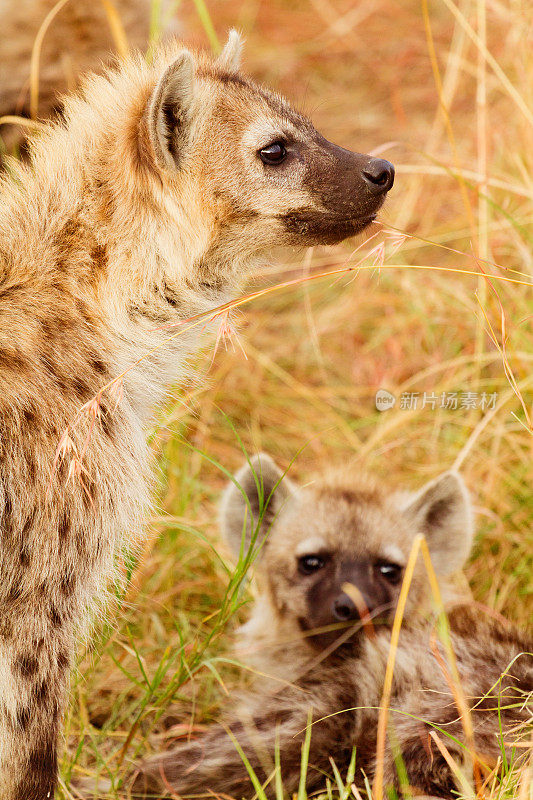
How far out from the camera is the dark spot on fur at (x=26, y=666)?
2428mm

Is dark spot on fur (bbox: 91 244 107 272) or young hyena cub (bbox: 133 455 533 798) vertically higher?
dark spot on fur (bbox: 91 244 107 272)

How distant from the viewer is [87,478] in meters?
2.55

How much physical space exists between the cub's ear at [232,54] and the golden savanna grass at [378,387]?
0.42 metres

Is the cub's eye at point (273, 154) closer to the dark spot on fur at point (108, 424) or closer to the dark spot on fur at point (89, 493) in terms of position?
the dark spot on fur at point (108, 424)

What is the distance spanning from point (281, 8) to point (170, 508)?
238 inches

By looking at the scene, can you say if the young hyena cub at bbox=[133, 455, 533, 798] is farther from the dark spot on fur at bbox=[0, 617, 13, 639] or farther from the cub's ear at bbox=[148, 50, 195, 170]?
the cub's ear at bbox=[148, 50, 195, 170]

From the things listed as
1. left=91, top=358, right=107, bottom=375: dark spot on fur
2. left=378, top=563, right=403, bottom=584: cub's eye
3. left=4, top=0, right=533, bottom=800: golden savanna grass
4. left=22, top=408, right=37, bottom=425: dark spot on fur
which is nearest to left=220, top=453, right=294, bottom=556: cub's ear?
left=4, top=0, right=533, bottom=800: golden savanna grass

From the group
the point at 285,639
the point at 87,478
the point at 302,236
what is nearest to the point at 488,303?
the point at 302,236

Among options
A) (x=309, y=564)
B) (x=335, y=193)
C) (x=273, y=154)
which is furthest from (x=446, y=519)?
(x=273, y=154)

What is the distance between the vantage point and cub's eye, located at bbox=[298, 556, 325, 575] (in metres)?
Answer: 3.55

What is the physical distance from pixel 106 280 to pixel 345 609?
4.37 feet

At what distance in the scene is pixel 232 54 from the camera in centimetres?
337

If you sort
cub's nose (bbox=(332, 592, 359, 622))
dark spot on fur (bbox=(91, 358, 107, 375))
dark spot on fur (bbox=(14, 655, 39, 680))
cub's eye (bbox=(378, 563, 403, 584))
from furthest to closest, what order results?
cub's eye (bbox=(378, 563, 403, 584))
cub's nose (bbox=(332, 592, 359, 622))
dark spot on fur (bbox=(91, 358, 107, 375))
dark spot on fur (bbox=(14, 655, 39, 680))

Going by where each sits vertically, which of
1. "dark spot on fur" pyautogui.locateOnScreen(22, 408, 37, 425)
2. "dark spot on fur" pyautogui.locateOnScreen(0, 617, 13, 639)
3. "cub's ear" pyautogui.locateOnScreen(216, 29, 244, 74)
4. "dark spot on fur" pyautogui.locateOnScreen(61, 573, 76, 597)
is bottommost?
"dark spot on fur" pyautogui.locateOnScreen(61, 573, 76, 597)
